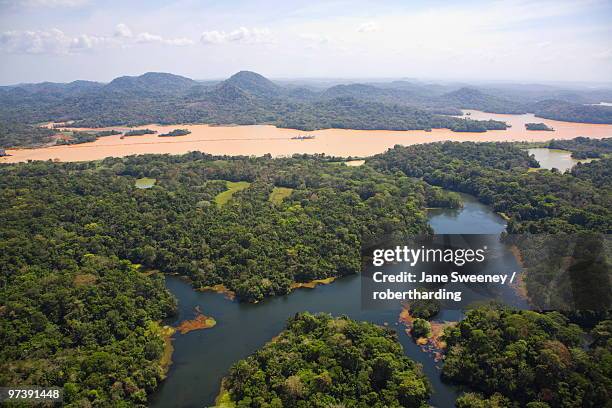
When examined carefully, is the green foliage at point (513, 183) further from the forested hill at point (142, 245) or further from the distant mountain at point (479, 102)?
the distant mountain at point (479, 102)

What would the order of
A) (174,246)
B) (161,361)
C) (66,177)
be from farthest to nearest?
(66,177), (174,246), (161,361)

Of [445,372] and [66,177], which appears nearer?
[445,372]

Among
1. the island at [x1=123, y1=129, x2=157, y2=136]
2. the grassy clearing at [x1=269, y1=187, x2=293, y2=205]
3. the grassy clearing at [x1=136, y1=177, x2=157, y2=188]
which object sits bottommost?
the grassy clearing at [x1=269, y1=187, x2=293, y2=205]

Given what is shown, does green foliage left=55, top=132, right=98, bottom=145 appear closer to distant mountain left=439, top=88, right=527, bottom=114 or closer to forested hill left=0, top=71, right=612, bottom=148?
forested hill left=0, top=71, right=612, bottom=148

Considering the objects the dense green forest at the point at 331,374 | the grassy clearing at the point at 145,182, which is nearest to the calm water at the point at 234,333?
the dense green forest at the point at 331,374

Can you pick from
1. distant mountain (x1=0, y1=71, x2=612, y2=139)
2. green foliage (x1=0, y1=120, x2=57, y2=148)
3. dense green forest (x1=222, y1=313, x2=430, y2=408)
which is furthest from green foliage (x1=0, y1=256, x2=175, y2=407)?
distant mountain (x1=0, y1=71, x2=612, y2=139)

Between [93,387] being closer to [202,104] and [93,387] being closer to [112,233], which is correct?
[112,233]

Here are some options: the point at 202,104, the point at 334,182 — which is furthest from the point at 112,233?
the point at 202,104
